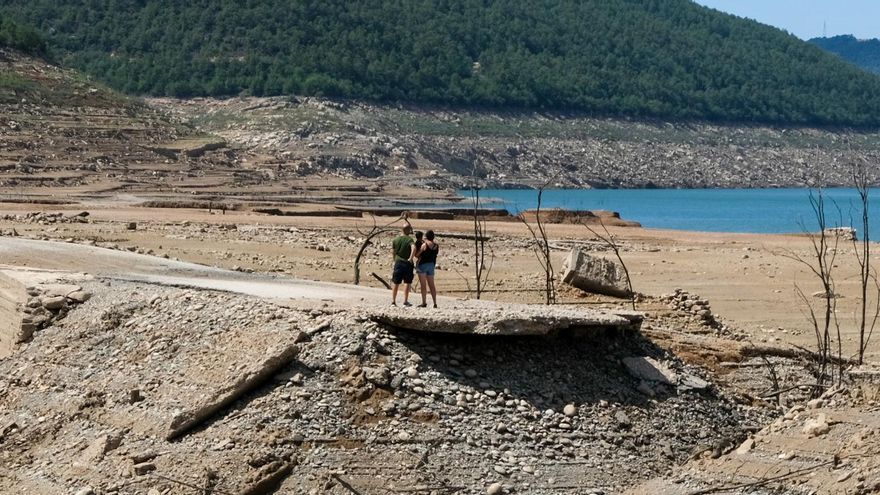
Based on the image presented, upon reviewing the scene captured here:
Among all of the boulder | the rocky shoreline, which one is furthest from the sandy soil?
the rocky shoreline

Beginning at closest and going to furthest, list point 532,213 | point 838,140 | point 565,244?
point 565,244 → point 532,213 → point 838,140

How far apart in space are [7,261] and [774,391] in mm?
9902

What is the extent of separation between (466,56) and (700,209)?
2909 inches

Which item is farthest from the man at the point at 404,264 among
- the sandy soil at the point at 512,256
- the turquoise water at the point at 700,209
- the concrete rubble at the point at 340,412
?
the turquoise water at the point at 700,209

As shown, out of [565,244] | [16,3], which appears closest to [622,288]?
[565,244]

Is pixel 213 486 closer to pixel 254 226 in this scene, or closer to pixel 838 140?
pixel 254 226

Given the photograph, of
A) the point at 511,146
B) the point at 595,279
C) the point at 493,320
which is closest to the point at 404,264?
the point at 493,320

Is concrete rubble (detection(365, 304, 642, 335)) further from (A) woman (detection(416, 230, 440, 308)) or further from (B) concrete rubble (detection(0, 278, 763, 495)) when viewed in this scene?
(A) woman (detection(416, 230, 440, 308))

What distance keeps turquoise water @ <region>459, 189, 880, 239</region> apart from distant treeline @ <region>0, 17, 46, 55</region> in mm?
21183

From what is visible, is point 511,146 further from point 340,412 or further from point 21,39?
point 340,412

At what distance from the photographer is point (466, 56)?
515 ft

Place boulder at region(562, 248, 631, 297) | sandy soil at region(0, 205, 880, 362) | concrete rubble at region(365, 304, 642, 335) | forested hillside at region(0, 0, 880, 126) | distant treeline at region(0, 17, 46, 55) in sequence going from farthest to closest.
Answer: forested hillside at region(0, 0, 880, 126) < distant treeline at region(0, 17, 46, 55) < sandy soil at region(0, 205, 880, 362) < boulder at region(562, 248, 631, 297) < concrete rubble at region(365, 304, 642, 335)

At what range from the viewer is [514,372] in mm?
14328

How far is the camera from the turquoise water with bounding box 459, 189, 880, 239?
63.7m
